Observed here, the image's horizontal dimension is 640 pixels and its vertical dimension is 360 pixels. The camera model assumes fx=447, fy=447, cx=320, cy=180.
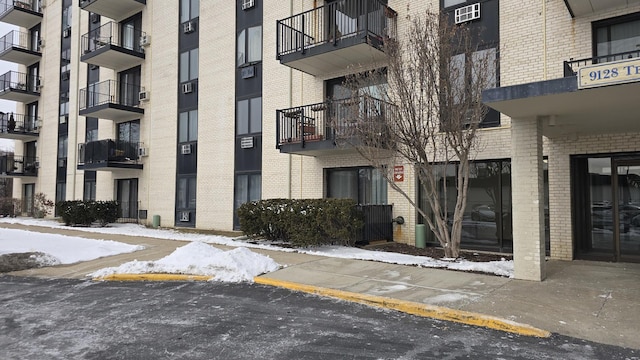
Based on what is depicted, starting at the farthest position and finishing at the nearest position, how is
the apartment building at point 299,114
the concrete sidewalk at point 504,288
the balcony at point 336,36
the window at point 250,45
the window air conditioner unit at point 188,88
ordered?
the window air conditioner unit at point 188,88 → the window at point 250,45 → the balcony at point 336,36 → the apartment building at point 299,114 → the concrete sidewalk at point 504,288

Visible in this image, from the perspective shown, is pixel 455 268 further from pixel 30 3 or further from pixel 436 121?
pixel 30 3

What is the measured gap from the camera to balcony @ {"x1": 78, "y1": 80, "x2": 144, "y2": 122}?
21344 mm

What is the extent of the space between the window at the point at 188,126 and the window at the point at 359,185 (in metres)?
7.21

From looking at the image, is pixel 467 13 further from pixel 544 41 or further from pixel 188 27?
pixel 188 27

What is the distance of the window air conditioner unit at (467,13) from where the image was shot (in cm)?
1188

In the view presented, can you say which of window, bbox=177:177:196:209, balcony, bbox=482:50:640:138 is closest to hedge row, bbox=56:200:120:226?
window, bbox=177:177:196:209

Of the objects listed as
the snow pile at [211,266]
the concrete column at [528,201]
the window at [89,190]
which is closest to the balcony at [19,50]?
the window at [89,190]

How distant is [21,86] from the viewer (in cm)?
3089

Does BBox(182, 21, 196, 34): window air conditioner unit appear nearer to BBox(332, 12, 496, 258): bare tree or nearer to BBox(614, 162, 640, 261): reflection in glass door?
BBox(332, 12, 496, 258): bare tree

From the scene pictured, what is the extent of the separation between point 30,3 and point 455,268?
1379 inches

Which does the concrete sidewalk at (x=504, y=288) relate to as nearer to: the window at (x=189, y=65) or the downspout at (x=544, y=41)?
the downspout at (x=544, y=41)

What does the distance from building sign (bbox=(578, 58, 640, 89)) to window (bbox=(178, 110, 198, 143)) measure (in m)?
15.7

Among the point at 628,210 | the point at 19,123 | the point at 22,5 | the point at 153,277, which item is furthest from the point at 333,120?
the point at 22,5

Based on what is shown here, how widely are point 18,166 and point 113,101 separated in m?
13.6
